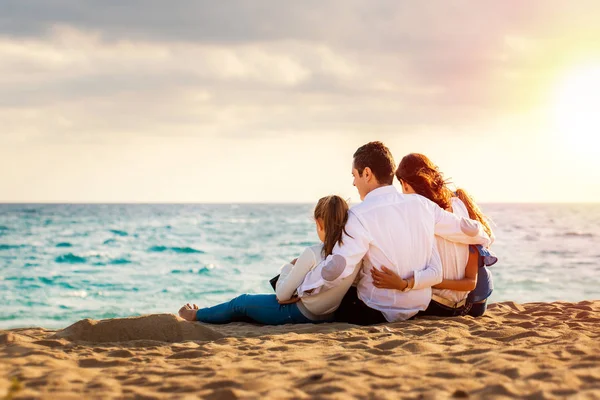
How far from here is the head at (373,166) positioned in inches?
211

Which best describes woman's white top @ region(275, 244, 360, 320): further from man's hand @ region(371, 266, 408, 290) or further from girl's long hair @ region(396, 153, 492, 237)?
girl's long hair @ region(396, 153, 492, 237)

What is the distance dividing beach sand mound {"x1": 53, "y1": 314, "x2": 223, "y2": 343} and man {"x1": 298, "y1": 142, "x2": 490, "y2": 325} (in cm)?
100

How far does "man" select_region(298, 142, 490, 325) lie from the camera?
5.29 meters

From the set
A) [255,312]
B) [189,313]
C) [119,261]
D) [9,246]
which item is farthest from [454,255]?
[9,246]

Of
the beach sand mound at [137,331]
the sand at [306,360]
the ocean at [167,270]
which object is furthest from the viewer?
the ocean at [167,270]

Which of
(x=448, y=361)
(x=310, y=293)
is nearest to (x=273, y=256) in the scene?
(x=310, y=293)

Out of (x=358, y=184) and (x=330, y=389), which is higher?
(x=358, y=184)

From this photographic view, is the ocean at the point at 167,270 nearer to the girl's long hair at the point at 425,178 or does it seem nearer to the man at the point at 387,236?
the man at the point at 387,236

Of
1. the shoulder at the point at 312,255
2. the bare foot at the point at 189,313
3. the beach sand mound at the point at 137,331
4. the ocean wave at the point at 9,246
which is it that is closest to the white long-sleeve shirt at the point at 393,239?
the shoulder at the point at 312,255

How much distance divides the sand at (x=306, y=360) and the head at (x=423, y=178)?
1092 mm

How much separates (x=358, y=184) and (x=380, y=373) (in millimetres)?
2186

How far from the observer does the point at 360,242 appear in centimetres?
527

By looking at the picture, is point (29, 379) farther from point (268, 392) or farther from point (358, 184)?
point (358, 184)

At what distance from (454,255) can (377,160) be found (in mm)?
1120
